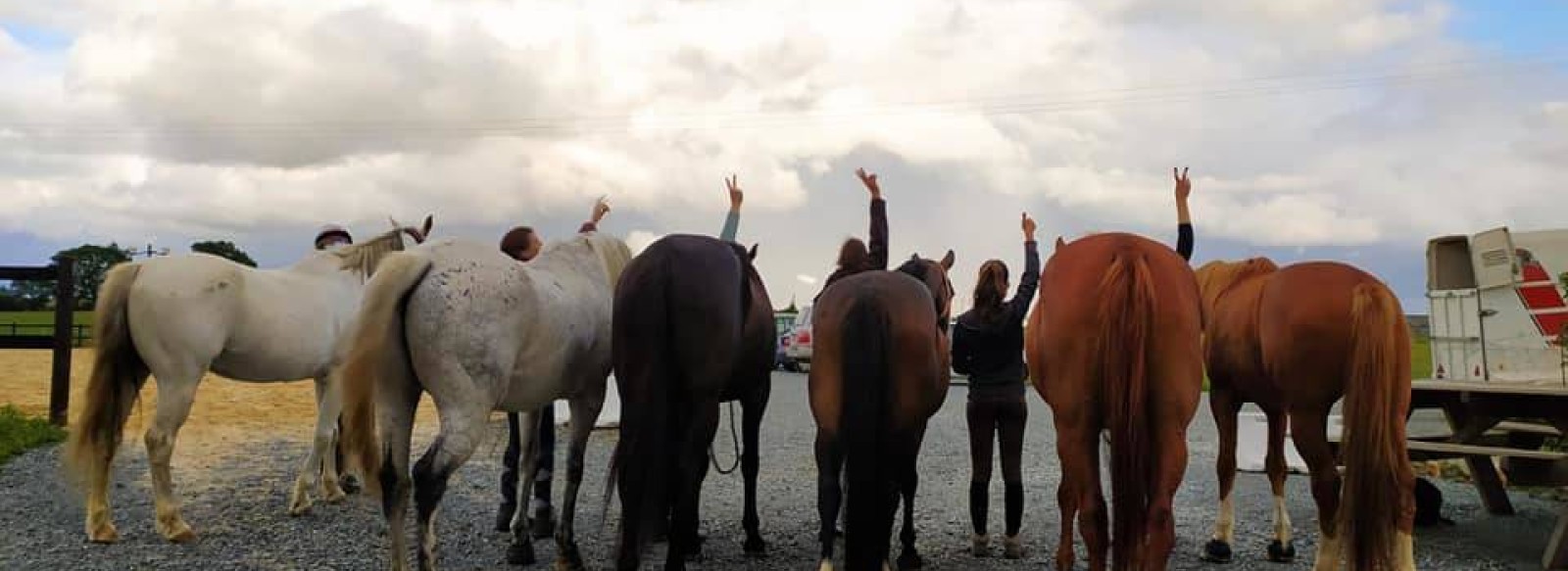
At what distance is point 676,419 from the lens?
455cm

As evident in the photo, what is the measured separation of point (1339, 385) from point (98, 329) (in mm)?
7108

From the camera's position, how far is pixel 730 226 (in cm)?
559

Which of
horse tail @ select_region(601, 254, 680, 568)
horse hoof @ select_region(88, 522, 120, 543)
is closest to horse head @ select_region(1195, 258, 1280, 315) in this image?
horse tail @ select_region(601, 254, 680, 568)

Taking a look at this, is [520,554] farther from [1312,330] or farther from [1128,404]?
[1312,330]

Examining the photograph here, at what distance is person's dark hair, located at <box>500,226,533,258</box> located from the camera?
6422 millimetres

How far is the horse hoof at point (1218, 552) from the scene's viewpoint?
18.9ft

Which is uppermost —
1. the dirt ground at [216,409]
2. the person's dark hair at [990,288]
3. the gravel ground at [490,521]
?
the person's dark hair at [990,288]

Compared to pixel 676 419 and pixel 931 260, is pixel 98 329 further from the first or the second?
pixel 931 260

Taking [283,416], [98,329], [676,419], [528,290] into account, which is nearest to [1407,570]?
[676,419]

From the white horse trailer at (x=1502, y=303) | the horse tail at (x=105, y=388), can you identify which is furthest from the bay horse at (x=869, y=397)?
the white horse trailer at (x=1502, y=303)

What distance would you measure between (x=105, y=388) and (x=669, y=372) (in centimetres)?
386

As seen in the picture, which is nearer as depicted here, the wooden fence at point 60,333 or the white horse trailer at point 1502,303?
the white horse trailer at point 1502,303

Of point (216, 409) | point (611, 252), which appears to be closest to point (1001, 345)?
point (611, 252)

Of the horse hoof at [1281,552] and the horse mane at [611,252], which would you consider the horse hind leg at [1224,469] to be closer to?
the horse hoof at [1281,552]
